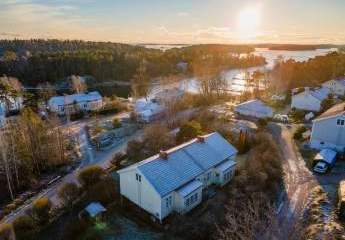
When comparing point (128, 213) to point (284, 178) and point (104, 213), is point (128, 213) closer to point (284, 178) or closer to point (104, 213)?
point (104, 213)

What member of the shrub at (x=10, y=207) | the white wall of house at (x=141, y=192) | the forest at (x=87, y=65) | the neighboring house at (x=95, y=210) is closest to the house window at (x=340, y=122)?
the white wall of house at (x=141, y=192)

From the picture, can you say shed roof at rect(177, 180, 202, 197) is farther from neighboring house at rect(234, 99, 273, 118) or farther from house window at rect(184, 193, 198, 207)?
neighboring house at rect(234, 99, 273, 118)

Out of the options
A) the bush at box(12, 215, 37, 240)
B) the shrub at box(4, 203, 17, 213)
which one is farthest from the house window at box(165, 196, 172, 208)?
the shrub at box(4, 203, 17, 213)

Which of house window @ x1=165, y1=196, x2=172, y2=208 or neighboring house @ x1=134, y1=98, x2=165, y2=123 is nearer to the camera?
house window @ x1=165, y1=196, x2=172, y2=208

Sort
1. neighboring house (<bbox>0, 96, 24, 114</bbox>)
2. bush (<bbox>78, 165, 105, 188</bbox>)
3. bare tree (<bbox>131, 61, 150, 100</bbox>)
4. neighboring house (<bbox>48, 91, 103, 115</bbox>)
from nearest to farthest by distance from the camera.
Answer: bush (<bbox>78, 165, 105, 188</bbox>), neighboring house (<bbox>48, 91, 103, 115</bbox>), neighboring house (<bbox>0, 96, 24, 114</bbox>), bare tree (<bbox>131, 61, 150, 100</bbox>)

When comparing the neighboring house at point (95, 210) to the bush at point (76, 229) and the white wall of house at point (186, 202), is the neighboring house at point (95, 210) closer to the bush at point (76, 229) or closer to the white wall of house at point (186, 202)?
the bush at point (76, 229)
